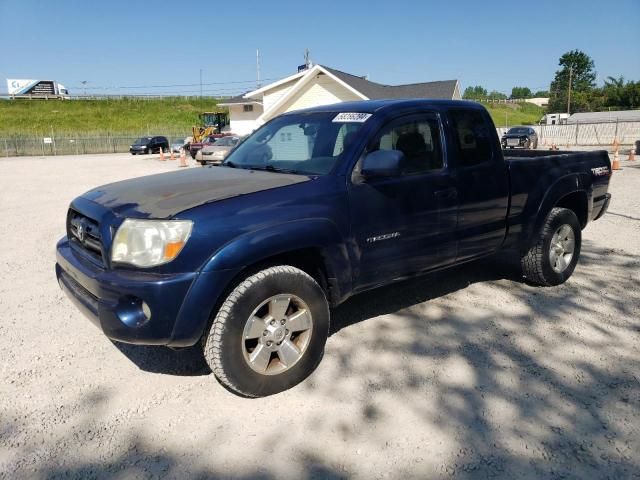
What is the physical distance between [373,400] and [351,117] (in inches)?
79.1

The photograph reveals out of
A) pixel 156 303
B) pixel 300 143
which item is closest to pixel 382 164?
pixel 300 143

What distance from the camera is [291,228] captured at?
10.0ft

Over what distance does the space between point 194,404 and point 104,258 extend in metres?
1.03

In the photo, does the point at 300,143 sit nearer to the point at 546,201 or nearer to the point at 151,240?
the point at 151,240

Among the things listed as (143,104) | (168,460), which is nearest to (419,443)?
(168,460)

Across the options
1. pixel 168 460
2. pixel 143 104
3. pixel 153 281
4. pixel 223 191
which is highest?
pixel 143 104

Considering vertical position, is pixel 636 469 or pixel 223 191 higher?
pixel 223 191

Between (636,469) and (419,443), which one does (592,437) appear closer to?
(636,469)

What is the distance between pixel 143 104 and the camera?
74.9m

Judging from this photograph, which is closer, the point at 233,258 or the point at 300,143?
the point at 233,258

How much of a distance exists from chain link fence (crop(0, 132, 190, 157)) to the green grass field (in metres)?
8.32

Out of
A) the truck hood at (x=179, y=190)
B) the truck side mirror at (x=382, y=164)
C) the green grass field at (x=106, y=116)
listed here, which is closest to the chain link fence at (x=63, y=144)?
the green grass field at (x=106, y=116)

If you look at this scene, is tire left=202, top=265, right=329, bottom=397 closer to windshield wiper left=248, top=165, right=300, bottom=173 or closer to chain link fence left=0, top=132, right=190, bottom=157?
windshield wiper left=248, top=165, right=300, bottom=173

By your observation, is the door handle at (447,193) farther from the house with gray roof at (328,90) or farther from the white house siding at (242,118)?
the white house siding at (242,118)
